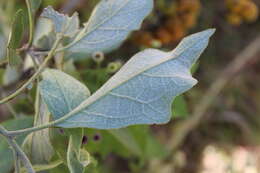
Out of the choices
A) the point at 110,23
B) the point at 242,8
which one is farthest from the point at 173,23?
the point at 110,23

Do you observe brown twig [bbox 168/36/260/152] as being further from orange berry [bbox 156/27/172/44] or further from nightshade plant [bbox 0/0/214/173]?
nightshade plant [bbox 0/0/214/173]

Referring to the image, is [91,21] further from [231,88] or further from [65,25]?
[231,88]

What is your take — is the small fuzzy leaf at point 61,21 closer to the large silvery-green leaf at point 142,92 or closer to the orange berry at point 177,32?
the large silvery-green leaf at point 142,92

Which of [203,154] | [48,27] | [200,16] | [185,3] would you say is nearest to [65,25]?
[48,27]

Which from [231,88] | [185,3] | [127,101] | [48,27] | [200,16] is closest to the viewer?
[127,101]

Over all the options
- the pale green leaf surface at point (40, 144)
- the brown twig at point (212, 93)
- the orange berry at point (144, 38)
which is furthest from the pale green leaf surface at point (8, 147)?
the brown twig at point (212, 93)

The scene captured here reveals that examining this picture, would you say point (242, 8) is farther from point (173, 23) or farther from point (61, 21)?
point (61, 21)
